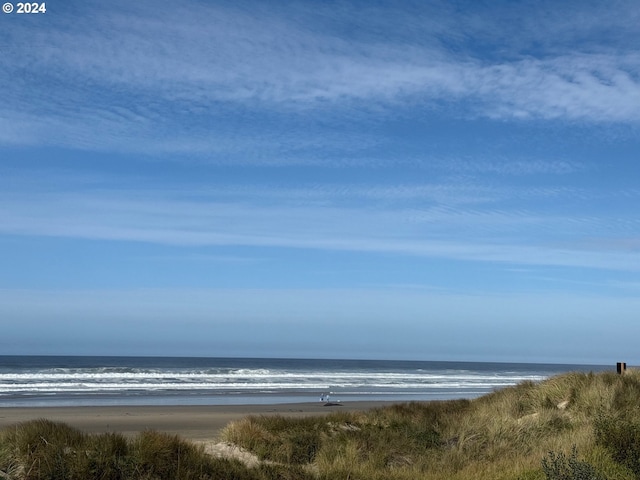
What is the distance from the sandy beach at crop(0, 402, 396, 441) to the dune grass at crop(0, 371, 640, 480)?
15.4 feet

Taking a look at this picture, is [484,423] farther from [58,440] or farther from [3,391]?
[3,391]

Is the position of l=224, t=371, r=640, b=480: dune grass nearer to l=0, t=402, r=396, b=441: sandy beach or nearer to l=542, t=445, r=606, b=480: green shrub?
l=542, t=445, r=606, b=480: green shrub

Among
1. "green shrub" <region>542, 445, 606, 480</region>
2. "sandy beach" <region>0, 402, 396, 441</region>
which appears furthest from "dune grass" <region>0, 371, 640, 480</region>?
"sandy beach" <region>0, 402, 396, 441</region>

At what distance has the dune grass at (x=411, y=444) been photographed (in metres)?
9.68

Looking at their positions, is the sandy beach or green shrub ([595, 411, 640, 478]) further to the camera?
the sandy beach

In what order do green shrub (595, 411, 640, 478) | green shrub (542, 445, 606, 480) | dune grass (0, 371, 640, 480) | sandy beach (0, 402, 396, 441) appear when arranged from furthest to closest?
sandy beach (0, 402, 396, 441), green shrub (595, 411, 640, 478), dune grass (0, 371, 640, 480), green shrub (542, 445, 606, 480)

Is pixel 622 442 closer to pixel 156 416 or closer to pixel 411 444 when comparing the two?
pixel 411 444

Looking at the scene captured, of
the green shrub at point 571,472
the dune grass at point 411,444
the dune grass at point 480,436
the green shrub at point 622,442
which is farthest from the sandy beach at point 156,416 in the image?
the green shrub at point 571,472

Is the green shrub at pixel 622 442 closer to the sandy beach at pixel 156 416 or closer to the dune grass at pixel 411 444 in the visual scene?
the dune grass at pixel 411 444

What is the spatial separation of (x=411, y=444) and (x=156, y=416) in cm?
1185

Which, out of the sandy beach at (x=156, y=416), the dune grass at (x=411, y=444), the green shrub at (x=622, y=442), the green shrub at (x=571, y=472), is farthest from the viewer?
the sandy beach at (x=156, y=416)

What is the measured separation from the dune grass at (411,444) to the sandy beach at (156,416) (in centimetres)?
470

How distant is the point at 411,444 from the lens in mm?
14117

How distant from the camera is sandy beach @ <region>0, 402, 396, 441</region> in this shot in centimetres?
1979
